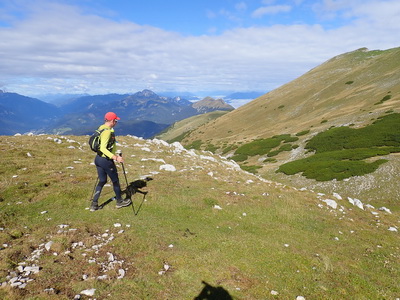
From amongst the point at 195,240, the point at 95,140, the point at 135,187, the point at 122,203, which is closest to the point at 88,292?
the point at 195,240

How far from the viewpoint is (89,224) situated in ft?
37.5

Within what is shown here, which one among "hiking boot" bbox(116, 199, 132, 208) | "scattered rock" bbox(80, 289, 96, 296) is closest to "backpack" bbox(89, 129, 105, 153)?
"hiking boot" bbox(116, 199, 132, 208)

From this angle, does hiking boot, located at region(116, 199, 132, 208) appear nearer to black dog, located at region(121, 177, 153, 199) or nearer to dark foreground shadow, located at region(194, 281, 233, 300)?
black dog, located at region(121, 177, 153, 199)

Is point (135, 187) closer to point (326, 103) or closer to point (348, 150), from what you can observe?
point (348, 150)

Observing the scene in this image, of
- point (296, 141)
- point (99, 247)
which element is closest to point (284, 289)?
point (99, 247)

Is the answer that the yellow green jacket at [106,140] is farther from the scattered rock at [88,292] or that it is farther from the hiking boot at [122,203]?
the scattered rock at [88,292]

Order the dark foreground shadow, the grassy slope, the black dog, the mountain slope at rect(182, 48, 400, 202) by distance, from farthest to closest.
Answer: the mountain slope at rect(182, 48, 400, 202)
the black dog
the grassy slope
the dark foreground shadow

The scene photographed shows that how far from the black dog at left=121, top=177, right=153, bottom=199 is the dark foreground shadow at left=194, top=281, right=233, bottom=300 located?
7.98 m

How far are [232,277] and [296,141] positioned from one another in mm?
53769

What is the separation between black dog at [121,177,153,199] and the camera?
1515 centimetres

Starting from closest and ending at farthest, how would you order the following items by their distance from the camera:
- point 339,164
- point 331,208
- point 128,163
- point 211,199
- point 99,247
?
point 99,247 < point 211,199 < point 331,208 < point 128,163 < point 339,164

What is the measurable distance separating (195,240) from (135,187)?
698cm

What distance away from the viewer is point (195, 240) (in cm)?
1123

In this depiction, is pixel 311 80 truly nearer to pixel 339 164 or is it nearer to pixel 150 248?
→ pixel 339 164
